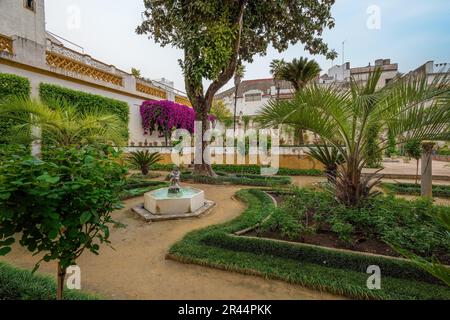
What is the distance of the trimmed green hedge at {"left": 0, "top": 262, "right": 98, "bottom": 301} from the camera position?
2012 millimetres

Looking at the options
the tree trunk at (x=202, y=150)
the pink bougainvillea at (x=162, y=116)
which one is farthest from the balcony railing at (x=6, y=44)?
the pink bougainvillea at (x=162, y=116)

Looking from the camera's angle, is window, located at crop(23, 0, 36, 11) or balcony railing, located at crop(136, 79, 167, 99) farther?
balcony railing, located at crop(136, 79, 167, 99)

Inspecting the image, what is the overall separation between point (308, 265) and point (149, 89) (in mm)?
15526

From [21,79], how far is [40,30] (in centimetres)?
708

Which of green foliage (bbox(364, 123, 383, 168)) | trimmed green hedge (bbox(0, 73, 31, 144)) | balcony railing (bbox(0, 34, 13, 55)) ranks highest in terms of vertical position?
balcony railing (bbox(0, 34, 13, 55))

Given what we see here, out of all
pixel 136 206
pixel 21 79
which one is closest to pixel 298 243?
pixel 136 206

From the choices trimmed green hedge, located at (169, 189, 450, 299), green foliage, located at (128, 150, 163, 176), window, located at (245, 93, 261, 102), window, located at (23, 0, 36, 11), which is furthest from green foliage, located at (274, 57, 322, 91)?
window, located at (23, 0, 36, 11)

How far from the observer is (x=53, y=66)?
29.5 feet

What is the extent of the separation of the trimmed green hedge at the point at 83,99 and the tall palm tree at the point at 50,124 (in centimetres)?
216

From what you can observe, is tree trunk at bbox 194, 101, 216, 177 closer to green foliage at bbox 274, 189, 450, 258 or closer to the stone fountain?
the stone fountain

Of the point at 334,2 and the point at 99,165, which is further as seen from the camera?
the point at 334,2

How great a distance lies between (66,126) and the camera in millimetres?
5168

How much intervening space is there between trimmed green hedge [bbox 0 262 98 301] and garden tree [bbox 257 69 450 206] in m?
3.42

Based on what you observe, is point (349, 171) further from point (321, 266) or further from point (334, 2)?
point (334, 2)
